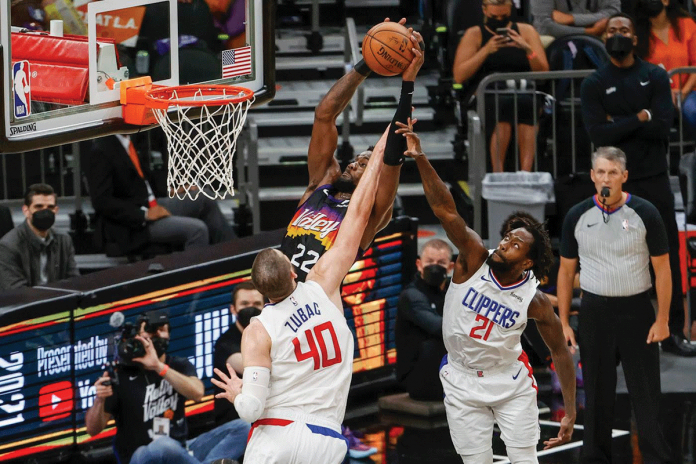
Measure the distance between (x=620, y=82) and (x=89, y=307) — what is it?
438cm

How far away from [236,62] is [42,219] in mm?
2677

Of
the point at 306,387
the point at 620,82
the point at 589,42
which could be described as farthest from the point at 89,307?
the point at 589,42

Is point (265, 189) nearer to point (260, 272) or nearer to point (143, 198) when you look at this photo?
point (143, 198)

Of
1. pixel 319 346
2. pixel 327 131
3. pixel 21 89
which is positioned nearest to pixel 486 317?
pixel 327 131

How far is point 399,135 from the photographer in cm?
→ 638

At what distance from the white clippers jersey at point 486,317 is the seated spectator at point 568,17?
16.5ft

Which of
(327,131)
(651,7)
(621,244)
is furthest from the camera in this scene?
(651,7)

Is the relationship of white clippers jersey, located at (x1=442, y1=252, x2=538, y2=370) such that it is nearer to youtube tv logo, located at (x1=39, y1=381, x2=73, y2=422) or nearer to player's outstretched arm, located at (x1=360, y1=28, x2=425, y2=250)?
player's outstretched arm, located at (x1=360, y1=28, x2=425, y2=250)

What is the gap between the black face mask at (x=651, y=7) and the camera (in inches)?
448

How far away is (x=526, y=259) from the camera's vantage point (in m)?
7.23

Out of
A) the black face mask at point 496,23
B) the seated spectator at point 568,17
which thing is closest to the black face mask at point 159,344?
the black face mask at point 496,23

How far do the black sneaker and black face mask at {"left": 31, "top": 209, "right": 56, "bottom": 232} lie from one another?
204 inches

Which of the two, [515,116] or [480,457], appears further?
[515,116]

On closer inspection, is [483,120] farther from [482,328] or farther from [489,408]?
[489,408]
